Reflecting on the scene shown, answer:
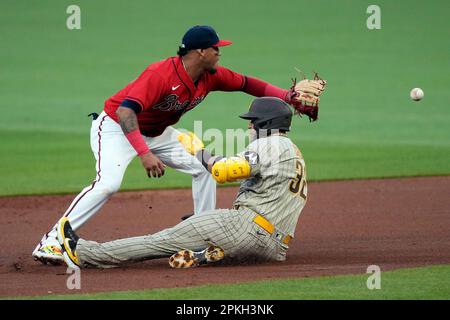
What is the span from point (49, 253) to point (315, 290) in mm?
2335

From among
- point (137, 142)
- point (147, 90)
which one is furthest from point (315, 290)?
point (147, 90)

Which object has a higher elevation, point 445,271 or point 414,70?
point 414,70

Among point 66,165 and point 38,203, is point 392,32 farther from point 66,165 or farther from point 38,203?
point 38,203

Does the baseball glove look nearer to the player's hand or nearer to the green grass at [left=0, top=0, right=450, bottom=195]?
the player's hand

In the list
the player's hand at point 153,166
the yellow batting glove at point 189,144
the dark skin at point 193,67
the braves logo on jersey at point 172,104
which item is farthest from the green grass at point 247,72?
the player's hand at point 153,166

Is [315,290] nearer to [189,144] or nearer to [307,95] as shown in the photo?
[307,95]

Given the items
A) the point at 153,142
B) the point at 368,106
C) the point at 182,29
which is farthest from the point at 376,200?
the point at 182,29

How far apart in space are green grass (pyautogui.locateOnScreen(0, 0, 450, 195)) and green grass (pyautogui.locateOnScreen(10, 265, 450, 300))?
17.5 ft

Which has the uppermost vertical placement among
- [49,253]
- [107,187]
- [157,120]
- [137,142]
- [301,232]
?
[157,120]

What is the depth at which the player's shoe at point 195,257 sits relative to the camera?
24.1 feet

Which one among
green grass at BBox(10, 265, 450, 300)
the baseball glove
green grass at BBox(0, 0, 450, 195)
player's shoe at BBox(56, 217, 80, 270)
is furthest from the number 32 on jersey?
green grass at BBox(0, 0, 450, 195)

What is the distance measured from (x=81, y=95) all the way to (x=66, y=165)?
568 cm

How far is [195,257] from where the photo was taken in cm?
737

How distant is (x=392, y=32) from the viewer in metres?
23.5
